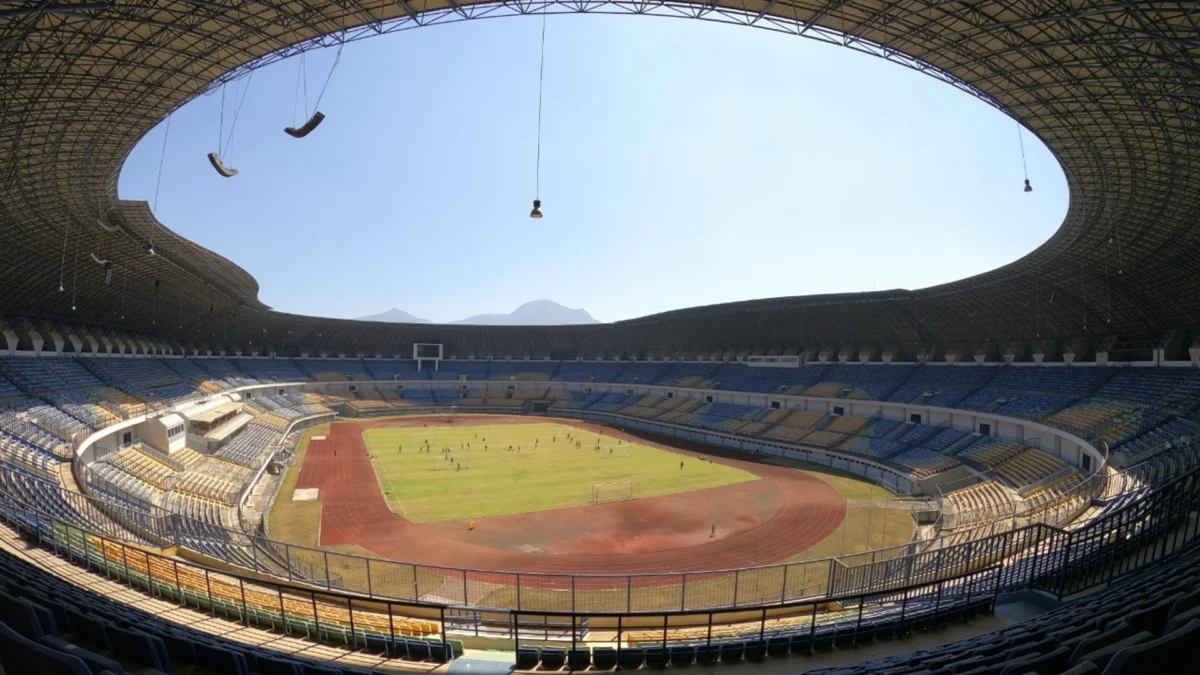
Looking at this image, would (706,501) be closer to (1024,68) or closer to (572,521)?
(572,521)

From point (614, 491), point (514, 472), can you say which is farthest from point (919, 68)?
point (514, 472)

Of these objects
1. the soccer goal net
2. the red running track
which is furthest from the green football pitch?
the red running track

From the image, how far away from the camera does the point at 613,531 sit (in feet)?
101

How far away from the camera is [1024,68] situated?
2020 centimetres

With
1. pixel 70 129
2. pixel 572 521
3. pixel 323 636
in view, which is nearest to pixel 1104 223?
pixel 572 521

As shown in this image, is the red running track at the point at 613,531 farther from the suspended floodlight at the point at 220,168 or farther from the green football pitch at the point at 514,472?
the suspended floodlight at the point at 220,168

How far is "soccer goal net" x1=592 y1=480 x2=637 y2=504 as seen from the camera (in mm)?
37156

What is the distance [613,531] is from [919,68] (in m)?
24.6

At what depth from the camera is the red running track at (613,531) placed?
26.6 meters

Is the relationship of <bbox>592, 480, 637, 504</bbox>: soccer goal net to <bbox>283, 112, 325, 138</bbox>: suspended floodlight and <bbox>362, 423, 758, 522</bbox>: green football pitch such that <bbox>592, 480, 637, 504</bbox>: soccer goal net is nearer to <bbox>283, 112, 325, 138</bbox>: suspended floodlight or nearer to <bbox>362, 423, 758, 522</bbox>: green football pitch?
<bbox>362, 423, 758, 522</bbox>: green football pitch

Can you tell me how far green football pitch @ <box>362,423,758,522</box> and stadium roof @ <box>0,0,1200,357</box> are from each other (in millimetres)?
21180

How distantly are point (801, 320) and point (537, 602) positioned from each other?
52.6 meters

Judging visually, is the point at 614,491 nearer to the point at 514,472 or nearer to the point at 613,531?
the point at 613,531

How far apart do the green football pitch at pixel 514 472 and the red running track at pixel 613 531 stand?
1.75 meters
